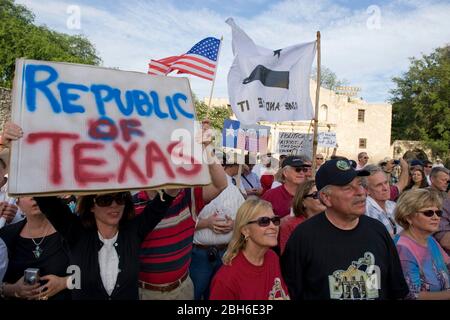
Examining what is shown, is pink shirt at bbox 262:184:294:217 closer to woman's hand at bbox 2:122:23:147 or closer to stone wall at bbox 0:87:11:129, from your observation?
woman's hand at bbox 2:122:23:147

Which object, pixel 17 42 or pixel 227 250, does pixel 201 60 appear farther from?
pixel 17 42

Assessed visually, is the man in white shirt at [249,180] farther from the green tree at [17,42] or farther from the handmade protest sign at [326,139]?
the green tree at [17,42]

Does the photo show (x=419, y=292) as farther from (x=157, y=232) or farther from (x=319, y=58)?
(x=319, y=58)

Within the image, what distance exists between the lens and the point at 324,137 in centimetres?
1381

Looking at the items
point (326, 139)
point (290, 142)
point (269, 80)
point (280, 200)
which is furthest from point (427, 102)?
point (280, 200)

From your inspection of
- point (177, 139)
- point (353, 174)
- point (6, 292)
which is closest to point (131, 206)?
point (177, 139)

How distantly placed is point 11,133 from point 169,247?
1.28 metres

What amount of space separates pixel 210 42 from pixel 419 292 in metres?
4.51

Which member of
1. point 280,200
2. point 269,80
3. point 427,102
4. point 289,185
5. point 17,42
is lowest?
point 280,200

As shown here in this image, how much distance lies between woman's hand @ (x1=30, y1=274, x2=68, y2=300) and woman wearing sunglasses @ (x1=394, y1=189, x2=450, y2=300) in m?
2.33

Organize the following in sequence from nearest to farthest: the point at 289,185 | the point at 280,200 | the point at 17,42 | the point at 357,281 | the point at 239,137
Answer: the point at 357,281 < the point at 280,200 < the point at 289,185 < the point at 239,137 < the point at 17,42

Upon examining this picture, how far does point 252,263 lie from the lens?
244 centimetres

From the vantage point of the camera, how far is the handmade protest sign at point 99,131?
6.52 ft
